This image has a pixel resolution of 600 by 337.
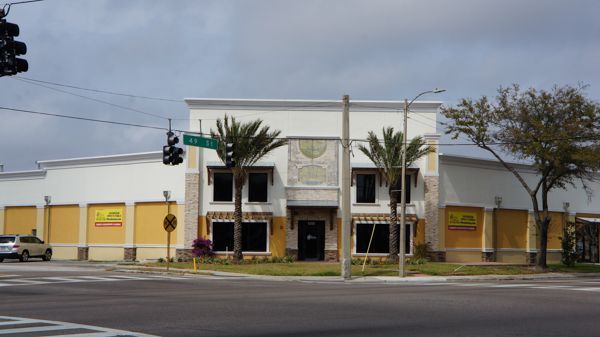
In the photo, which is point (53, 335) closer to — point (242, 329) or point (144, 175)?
point (242, 329)

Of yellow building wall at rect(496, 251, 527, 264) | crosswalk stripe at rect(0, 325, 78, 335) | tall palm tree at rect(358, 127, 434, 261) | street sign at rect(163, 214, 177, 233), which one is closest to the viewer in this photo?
crosswalk stripe at rect(0, 325, 78, 335)

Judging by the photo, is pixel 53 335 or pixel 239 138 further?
pixel 239 138

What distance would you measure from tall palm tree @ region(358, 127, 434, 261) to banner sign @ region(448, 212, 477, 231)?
5472mm

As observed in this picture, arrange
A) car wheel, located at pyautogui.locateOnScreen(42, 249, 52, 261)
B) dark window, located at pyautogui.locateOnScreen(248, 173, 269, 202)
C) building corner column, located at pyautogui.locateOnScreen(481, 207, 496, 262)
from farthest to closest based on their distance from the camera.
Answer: car wheel, located at pyautogui.locateOnScreen(42, 249, 52, 261), building corner column, located at pyautogui.locateOnScreen(481, 207, 496, 262), dark window, located at pyautogui.locateOnScreen(248, 173, 269, 202)

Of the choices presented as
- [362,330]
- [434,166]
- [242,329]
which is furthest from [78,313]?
[434,166]

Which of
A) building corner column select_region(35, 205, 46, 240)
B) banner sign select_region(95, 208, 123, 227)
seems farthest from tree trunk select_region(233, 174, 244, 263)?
building corner column select_region(35, 205, 46, 240)

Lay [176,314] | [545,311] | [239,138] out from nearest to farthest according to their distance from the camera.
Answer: [176,314]
[545,311]
[239,138]

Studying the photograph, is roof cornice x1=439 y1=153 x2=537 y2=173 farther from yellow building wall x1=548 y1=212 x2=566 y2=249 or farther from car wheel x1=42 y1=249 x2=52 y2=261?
car wheel x1=42 y1=249 x2=52 y2=261

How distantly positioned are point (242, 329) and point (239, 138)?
28.9 meters

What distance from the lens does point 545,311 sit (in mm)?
17156

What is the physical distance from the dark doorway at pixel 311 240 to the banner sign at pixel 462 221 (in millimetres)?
8864

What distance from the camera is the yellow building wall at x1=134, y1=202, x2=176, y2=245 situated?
47.5 meters

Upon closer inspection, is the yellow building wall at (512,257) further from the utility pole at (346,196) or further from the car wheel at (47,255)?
the car wheel at (47,255)

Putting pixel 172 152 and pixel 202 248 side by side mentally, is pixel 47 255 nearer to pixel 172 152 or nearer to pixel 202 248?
pixel 202 248
